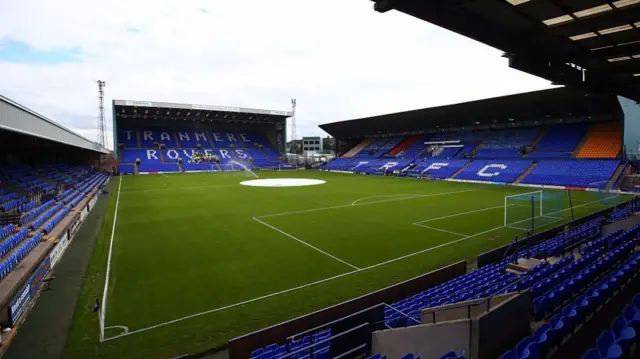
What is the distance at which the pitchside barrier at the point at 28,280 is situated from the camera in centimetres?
776

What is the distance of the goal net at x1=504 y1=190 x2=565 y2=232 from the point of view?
17.8 meters

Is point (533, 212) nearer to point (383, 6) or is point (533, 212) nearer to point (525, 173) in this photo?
point (383, 6)

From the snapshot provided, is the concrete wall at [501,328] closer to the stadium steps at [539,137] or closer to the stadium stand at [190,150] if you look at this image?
the stadium steps at [539,137]

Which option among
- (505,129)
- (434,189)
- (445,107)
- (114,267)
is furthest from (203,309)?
(505,129)

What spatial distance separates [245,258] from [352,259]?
413 centimetres

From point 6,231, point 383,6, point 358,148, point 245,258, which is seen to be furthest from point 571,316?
point 358,148

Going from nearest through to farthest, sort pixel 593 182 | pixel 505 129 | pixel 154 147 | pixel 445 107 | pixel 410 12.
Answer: pixel 410 12 < pixel 593 182 < pixel 445 107 < pixel 505 129 < pixel 154 147

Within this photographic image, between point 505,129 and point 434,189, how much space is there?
24.0m

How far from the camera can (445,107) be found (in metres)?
46.4

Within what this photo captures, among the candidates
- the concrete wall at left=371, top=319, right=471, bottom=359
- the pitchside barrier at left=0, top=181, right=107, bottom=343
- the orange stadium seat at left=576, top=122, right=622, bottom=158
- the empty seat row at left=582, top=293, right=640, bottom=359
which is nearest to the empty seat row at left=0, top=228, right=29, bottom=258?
the pitchside barrier at left=0, top=181, right=107, bottom=343

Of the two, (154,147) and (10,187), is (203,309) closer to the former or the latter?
(10,187)

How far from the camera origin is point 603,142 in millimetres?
37688

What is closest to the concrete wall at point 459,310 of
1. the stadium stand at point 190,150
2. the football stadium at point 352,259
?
the football stadium at point 352,259

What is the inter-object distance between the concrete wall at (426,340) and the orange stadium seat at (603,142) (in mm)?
41619
